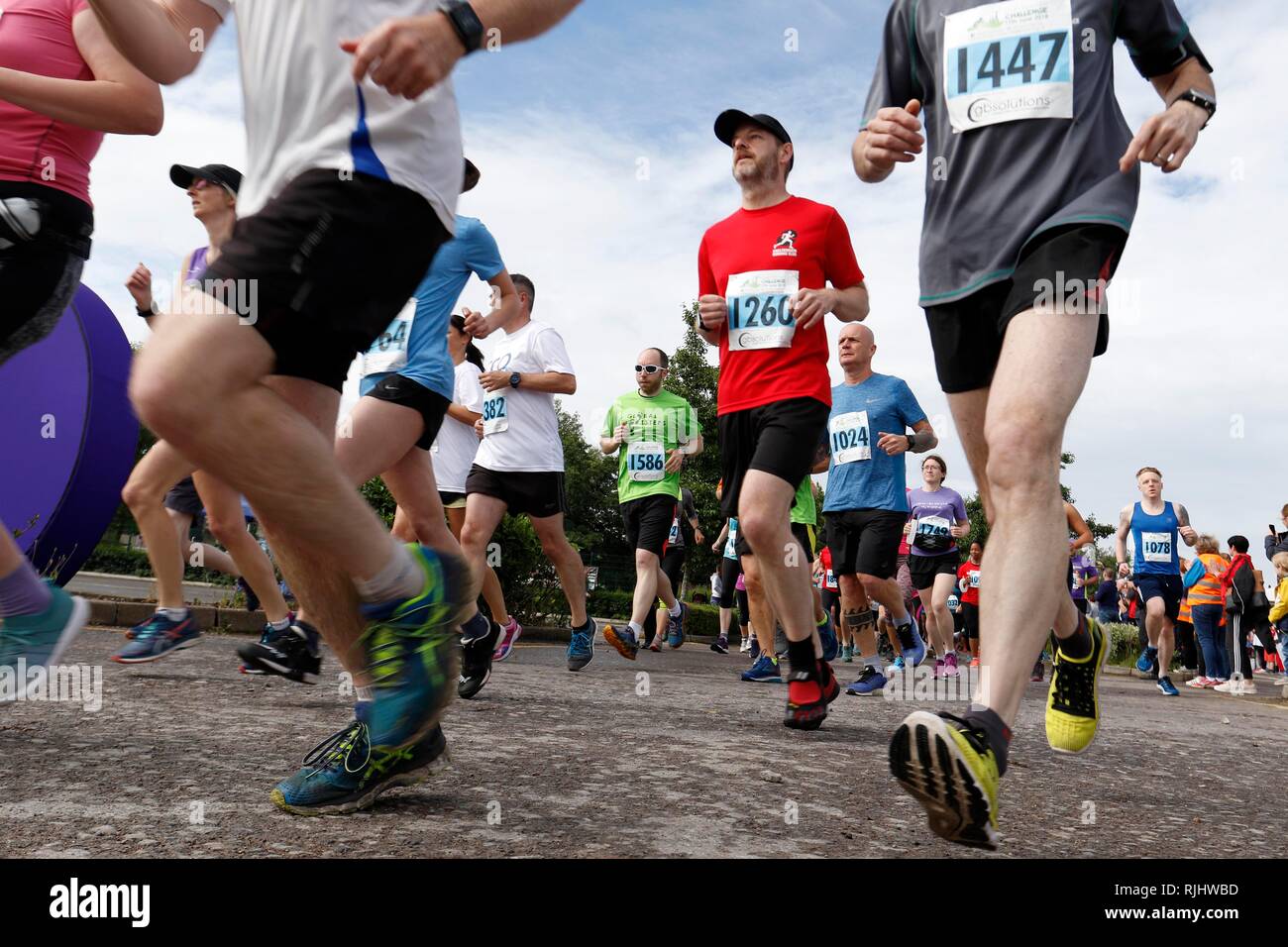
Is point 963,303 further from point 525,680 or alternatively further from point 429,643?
point 525,680

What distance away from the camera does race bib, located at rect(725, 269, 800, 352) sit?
4688 mm

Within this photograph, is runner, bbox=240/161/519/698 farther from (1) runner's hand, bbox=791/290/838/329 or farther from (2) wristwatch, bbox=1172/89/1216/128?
(2) wristwatch, bbox=1172/89/1216/128

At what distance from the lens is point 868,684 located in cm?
670

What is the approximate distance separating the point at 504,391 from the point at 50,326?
11.6 ft

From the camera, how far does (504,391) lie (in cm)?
667

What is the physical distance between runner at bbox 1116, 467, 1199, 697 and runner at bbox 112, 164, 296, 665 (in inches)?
372

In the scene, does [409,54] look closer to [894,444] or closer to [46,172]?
[46,172]

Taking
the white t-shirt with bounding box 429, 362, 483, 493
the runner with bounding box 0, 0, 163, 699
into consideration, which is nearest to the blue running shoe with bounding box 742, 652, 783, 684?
the white t-shirt with bounding box 429, 362, 483, 493

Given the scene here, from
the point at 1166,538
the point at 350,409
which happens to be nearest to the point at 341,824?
the point at 350,409

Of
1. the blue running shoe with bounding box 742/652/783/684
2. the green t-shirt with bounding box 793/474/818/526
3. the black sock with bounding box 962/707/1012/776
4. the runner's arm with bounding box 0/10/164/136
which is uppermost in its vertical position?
the runner's arm with bounding box 0/10/164/136

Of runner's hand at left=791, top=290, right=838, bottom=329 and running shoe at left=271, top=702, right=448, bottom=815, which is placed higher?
runner's hand at left=791, top=290, right=838, bottom=329

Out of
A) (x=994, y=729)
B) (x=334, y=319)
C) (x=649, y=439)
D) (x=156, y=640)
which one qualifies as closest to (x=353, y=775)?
(x=334, y=319)

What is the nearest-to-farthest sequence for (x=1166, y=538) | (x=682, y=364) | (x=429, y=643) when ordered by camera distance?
(x=429, y=643)
(x=1166, y=538)
(x=682, y=364)
